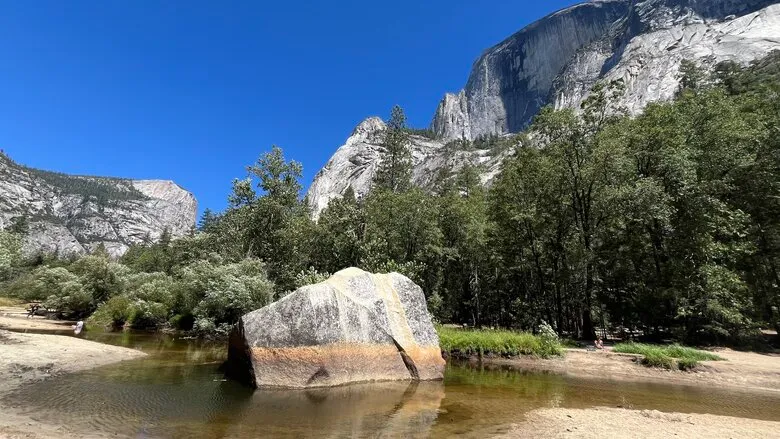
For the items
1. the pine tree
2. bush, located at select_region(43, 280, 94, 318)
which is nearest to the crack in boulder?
bush, located at select_region(43, 280, 94, 318)

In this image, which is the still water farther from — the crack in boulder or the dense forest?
the dense forest

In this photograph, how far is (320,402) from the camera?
42.3ft

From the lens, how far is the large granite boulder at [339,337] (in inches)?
582

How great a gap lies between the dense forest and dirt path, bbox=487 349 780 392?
2.38 metres

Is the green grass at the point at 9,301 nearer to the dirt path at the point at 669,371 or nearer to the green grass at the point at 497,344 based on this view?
the green grass at the point at 497,344

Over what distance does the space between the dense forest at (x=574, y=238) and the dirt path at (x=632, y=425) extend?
12.7 metres

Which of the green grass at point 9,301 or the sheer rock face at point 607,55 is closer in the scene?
the green grass at point 9,301

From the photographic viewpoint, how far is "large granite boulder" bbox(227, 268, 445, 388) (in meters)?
14.8

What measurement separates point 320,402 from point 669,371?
1696cm

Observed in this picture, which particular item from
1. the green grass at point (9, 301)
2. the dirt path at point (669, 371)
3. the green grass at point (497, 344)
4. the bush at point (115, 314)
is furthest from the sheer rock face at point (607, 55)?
the green grass at point (9, 301)

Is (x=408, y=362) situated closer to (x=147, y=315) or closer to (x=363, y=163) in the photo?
(x=147, y=315)

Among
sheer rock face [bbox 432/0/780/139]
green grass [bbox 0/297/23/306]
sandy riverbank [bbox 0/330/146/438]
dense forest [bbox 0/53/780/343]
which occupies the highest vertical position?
sheer rock face [bbox 432/0/780/139]

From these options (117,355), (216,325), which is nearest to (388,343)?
(117,355)

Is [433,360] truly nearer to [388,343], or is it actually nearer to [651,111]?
[388,343]
